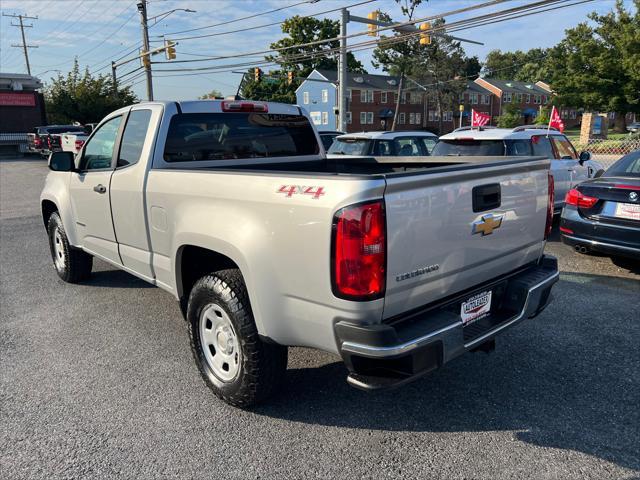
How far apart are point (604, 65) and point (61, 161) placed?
46.1 meters

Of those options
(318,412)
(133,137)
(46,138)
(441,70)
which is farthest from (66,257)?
(441,70)

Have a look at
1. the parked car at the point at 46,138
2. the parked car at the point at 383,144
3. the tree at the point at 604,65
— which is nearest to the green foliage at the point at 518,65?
the tree at the point at 604,65

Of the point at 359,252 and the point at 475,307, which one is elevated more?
the point at 359,252

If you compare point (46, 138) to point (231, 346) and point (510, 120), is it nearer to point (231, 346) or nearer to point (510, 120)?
point (231, 346)

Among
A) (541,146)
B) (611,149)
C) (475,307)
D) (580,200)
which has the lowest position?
(611,149)

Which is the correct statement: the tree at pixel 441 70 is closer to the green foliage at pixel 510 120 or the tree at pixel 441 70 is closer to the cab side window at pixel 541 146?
the green foliage at pixel 510 120

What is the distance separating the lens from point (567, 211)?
6.31m

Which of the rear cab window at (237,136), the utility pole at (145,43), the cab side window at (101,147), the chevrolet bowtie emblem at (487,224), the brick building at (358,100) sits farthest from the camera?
the brick building at (358,100)

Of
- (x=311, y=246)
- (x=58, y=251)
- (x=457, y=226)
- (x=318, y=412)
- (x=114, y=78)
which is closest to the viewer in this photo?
(x=311, y=246)

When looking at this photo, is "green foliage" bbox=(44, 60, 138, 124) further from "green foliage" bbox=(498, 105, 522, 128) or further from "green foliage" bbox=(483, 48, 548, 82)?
"green foliage" bbox=(483, 48, 548, 82)

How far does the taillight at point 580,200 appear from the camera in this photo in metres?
5.90

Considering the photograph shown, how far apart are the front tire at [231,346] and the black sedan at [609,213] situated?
436 cm

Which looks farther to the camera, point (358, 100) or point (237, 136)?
point (358, 100)

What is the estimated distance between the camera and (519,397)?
3297 mm
